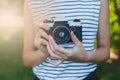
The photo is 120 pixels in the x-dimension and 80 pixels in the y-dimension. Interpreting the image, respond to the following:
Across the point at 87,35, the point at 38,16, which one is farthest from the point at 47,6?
the point at 87,35

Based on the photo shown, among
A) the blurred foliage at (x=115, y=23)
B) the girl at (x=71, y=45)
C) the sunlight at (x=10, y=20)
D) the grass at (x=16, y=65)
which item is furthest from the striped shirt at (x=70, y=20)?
the sunlight at (x=10, y=20)

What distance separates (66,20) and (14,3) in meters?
3.95

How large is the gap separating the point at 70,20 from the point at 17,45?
3.73 metres

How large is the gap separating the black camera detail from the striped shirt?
0.42ft

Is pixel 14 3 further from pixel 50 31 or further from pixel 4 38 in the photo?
pixel 50 31

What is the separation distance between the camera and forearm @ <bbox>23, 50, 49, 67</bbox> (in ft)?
8.08

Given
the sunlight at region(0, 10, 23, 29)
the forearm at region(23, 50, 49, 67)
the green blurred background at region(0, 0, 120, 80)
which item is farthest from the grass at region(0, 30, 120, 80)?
the forearm at region(23, 50, 49, 67)

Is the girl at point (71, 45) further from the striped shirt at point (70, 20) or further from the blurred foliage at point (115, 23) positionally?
the blurred foliage at point (115, 23)

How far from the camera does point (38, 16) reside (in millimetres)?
2525

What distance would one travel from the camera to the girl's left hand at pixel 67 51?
2.29 m

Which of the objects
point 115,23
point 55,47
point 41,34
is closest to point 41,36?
point 41,34

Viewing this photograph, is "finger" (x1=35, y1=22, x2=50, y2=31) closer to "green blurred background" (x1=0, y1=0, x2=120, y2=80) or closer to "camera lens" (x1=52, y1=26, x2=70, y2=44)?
"camera lens" (x1=52, y1=26, x2=70, y2=44)

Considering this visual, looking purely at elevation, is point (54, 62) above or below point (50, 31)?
below

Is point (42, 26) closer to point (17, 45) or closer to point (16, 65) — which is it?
point (16, 65)
